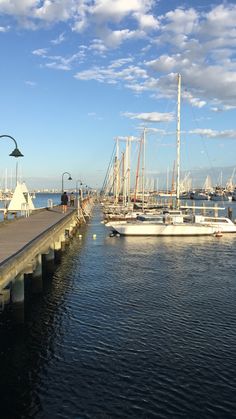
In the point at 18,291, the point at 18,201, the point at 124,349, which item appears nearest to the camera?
the point at 124,349

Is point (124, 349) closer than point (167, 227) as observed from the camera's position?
Yes

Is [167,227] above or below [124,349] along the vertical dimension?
above

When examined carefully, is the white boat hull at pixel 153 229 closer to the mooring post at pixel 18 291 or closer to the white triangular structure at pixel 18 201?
the white triangular structure at pixel 18 201

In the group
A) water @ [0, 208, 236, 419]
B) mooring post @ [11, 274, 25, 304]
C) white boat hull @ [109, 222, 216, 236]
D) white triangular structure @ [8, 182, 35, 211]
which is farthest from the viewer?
white boat hull @ [109, 222, 216, 236]

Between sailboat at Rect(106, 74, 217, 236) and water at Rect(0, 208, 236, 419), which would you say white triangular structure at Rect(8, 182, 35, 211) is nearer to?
sailboat at Rect(106, 74, 217, 236)

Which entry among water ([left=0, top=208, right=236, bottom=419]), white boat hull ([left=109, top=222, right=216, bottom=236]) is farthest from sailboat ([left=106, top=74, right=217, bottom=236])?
water ([left=0, top=208, right=236, bottom=419])

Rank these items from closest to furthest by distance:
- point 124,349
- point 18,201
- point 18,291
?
point 124,349 → point 18,291 → point 18,201

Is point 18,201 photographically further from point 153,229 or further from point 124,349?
point 124,349

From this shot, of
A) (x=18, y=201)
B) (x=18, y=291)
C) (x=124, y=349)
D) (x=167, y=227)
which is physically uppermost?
(x=18, y=201)

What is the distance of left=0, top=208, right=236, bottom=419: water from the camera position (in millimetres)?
10781

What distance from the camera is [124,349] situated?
14227 mm

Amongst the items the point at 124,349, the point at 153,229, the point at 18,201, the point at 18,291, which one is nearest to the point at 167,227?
the point at 153,229

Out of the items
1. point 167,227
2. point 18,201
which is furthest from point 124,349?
point 167,227

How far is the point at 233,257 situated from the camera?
34.8 meters
